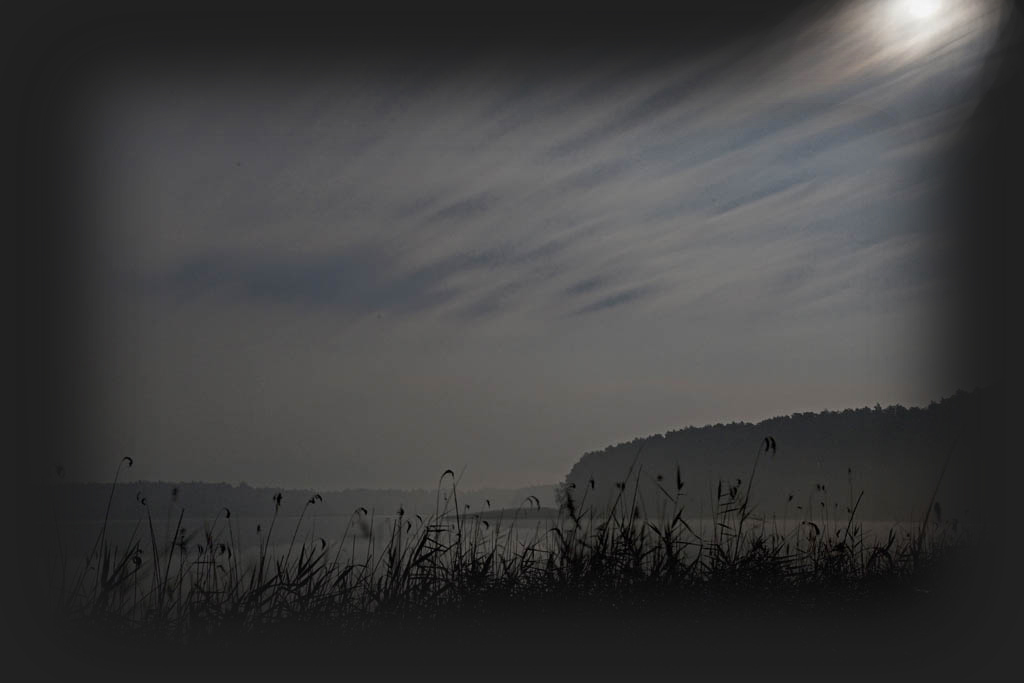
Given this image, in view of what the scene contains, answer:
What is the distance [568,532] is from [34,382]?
7.25 ft

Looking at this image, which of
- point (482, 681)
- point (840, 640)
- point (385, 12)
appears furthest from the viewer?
point (385, 12)

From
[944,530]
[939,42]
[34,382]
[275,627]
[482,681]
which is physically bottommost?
[482,681]

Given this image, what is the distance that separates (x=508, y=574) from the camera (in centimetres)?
322

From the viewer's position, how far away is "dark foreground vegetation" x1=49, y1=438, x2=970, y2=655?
9.59ft

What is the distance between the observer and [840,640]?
302 centimetres

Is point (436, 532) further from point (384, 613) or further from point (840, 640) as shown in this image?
point (840, 640)

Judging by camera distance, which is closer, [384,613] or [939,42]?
[384,613]

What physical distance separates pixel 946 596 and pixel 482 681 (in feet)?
6.64

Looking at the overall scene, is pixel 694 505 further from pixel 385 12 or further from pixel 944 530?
pixel 385 12

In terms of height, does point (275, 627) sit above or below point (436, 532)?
below

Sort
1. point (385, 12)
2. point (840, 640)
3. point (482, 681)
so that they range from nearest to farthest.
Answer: point (482, 681)
point (840, 640)
point (385, 12)

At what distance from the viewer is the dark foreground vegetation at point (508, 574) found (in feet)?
9.59

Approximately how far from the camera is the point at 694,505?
342cm

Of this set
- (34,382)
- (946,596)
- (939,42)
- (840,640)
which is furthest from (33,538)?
(939,42)
